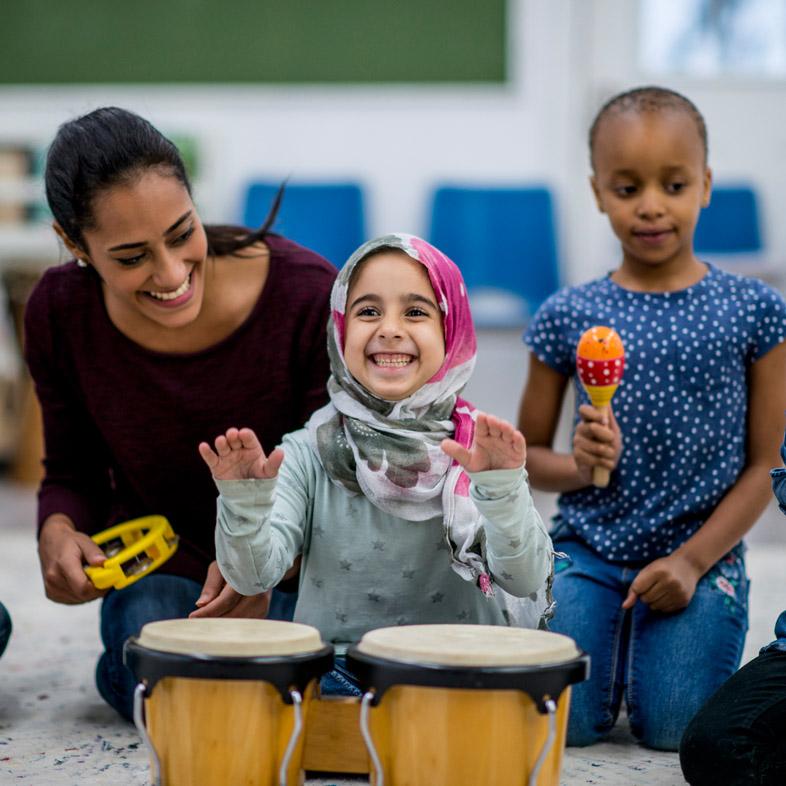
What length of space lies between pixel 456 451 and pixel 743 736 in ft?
1.53

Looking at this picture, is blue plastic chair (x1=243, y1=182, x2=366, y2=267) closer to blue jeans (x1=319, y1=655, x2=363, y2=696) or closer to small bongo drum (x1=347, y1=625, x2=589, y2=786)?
blue jeans (x1=319, y1=655, x2=363, y2=696)

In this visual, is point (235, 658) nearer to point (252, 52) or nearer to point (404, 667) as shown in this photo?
point (404, 667)

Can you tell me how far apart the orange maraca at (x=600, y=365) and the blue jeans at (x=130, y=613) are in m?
0.53

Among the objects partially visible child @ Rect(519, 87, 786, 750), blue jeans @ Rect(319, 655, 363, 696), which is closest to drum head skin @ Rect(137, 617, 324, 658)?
blue jeans @ Rect(319, 655, 363, 696)

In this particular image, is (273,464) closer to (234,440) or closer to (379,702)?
(234,440)

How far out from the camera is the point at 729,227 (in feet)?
14.7

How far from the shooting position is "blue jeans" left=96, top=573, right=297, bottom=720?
1.75 m

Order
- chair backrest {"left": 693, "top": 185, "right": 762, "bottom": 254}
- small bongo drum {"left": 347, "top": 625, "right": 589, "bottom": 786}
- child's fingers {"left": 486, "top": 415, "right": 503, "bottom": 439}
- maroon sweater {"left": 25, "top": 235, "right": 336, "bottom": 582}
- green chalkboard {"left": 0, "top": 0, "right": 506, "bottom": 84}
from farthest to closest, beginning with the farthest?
green chalkboard {"left": 0, "top": 0, "right": 506, "bottom": 84} → chair backrest {"left": 693, "top": 185, "right": 762, "bottom": 254} → maroon sweater {"left": 25, "top": 235, "right": 336, "bottom": 582} → child's fingers {"left": 486, "top": 415, "right": 503, "bottom": 439} → small bongo drum {"left": 347, "top": 625, "right": 589, "bottom": 786}

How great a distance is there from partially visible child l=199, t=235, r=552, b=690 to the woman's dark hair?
35cm

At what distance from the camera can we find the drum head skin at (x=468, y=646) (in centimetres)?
114

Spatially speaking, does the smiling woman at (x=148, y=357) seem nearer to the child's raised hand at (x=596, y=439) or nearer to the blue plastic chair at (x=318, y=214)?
the child's raised hand at (x=596, y=439)

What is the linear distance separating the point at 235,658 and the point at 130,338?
81 cm

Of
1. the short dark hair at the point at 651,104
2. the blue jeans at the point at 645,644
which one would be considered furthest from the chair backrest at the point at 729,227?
the blue jeans at the point at 645,644

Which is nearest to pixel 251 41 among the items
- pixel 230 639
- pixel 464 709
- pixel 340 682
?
pixel 340 682
